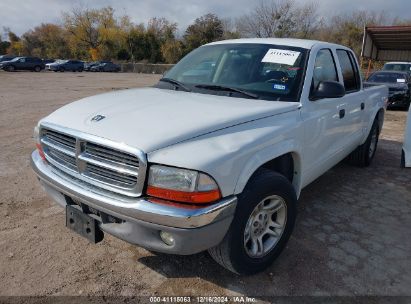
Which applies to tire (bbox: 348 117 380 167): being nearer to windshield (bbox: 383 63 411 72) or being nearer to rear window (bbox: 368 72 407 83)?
rear window (bbox: 368 72 407 83)

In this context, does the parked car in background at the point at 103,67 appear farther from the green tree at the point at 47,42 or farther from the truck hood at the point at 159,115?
the truck hood at the point at 159,115

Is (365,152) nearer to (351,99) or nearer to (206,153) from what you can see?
(351,99)

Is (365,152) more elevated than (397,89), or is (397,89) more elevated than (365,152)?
(397,89)

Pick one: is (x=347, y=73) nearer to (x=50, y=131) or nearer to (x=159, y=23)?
(x=50, y=131)

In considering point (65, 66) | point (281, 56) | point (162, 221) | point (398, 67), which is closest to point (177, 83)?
point (281, 56)

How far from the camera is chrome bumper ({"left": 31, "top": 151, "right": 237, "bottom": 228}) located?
7.09 ft

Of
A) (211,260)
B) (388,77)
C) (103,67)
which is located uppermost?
(388,77)

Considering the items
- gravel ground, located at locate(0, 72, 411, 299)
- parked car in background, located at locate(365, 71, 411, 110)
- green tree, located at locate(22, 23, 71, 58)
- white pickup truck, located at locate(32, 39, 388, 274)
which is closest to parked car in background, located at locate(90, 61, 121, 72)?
green tree, located at locate(22, 23, 71, 58)

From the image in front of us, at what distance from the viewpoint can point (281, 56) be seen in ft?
11.4

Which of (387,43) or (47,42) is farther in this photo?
(47,42)

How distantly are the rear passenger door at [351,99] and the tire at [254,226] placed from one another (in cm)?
172

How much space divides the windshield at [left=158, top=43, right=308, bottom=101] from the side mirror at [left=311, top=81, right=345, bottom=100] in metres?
0.17

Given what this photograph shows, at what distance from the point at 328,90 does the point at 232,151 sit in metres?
1.40

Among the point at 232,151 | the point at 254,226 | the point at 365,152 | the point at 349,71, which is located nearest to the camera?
the point at 232,151
